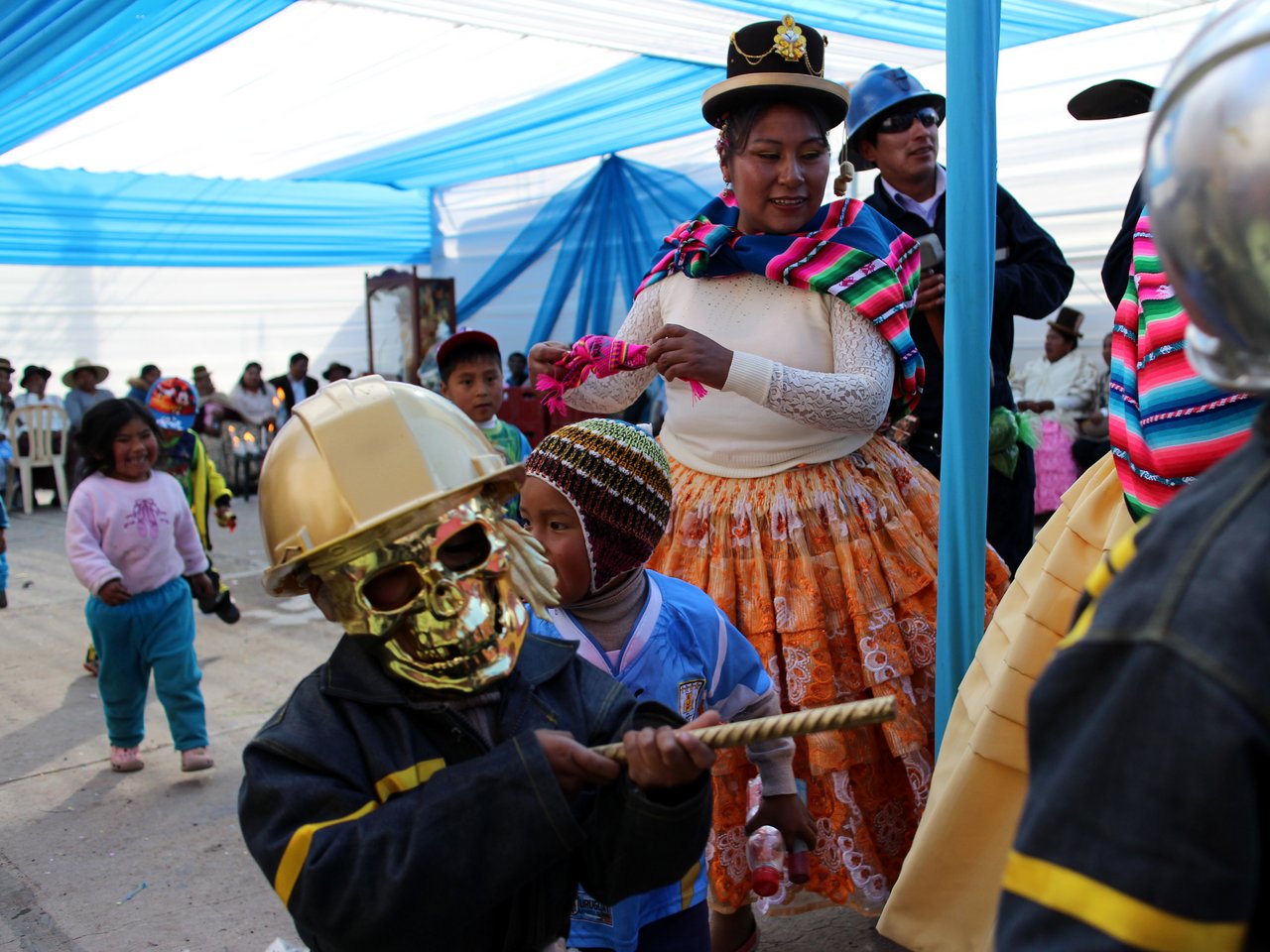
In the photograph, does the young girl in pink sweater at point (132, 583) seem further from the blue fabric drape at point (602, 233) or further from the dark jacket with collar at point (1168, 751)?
the blue fabric drape at point (602, 233)

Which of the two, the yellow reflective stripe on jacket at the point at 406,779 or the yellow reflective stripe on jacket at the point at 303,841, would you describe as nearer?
the yellow reflective stripe on jacket at the point at 303,841

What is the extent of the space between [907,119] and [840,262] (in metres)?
0.87

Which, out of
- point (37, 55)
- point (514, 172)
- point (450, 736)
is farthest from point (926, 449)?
point (514, 172)

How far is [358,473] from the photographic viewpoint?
147 centimetres

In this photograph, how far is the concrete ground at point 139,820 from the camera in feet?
10.7

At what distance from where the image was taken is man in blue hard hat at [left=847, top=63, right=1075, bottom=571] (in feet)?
10.8

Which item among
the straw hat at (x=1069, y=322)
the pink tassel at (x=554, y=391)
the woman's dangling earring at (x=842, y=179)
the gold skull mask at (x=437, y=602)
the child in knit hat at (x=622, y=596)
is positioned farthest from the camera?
the straw hat at (x=1069, y=322)

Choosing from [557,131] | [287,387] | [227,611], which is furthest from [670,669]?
[287,387]

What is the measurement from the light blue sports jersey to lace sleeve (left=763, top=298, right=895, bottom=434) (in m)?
0.47

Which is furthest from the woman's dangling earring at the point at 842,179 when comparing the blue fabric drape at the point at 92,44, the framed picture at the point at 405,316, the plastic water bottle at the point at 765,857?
the framed picture at the point at 405,316

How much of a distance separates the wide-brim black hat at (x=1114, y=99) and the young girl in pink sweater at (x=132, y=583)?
3734mm

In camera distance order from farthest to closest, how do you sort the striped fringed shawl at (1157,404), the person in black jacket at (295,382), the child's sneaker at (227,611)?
the person in black jacket at (295,382), the child's sneaker at (227,611), the striped fringed shawl at (1157,404)

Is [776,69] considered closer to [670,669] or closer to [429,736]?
[670,669]

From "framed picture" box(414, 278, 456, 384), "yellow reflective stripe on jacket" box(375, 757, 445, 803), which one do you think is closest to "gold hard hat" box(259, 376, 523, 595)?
"yellow reflective stripe on jacket" box(375, 757, 445, 803)
